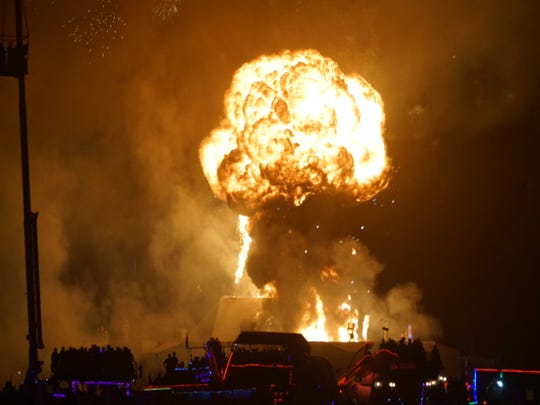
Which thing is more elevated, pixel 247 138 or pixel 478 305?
pixel 247 138

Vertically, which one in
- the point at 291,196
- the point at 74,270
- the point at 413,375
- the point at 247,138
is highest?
the point at 247,138

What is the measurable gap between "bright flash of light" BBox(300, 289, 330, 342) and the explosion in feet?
0.19

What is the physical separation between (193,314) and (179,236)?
20.9 ft

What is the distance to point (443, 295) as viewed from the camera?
5731cm

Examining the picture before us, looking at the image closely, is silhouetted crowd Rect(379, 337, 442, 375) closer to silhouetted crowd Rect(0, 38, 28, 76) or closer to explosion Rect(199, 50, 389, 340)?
explosion Rect(199, 50, 389, 340)

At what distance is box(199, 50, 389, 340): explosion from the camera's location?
45.2 meters

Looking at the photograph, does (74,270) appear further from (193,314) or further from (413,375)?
(413,375)

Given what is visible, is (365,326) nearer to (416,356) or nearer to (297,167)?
(297,167)

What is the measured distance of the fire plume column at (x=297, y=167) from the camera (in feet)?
148

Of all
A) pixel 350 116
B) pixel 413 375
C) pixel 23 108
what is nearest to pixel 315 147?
pixel 350 116

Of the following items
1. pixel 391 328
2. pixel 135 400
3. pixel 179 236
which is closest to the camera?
pixel 135 400

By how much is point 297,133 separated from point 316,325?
1108 cm

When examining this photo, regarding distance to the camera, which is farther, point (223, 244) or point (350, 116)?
point (223, 244)

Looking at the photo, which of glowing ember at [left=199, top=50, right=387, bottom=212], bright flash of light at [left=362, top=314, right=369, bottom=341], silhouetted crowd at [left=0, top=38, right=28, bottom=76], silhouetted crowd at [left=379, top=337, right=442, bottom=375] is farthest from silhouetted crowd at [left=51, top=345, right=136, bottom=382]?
bright flash of light at [left=362, top=314, right=369, bottom=341]
